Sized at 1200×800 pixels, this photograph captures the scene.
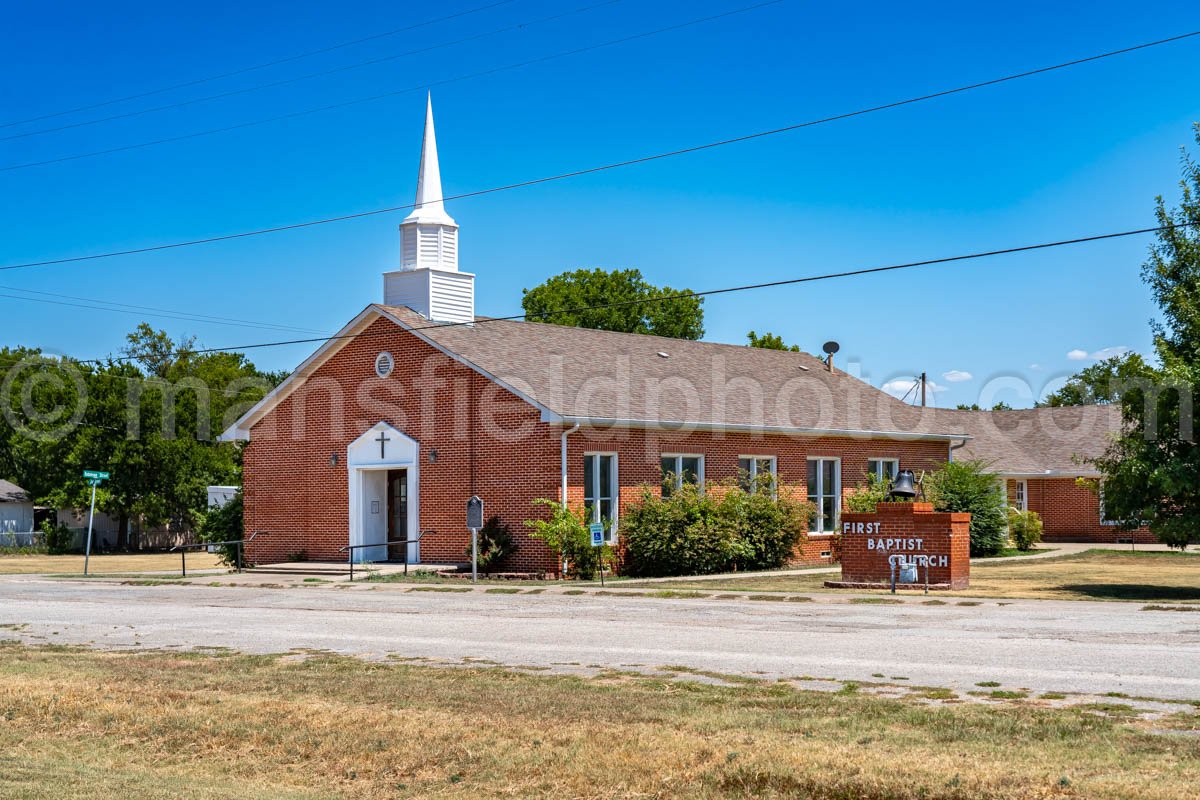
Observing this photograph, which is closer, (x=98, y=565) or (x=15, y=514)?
(x=98, y=565)

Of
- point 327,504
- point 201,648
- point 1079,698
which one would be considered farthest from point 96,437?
point 1079,698

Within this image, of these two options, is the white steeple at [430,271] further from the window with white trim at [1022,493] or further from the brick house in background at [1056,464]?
the window with white trim at [1022,493]

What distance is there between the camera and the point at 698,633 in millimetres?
16484

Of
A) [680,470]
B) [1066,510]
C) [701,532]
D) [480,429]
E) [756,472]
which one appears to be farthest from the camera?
[1066,510]

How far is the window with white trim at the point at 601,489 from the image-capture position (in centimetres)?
2952

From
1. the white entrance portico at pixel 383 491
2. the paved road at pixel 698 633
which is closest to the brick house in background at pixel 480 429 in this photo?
the white entrance portico at pixel 383 491

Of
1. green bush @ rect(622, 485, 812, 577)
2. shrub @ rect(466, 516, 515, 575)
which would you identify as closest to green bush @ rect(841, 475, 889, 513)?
green bush @ rect(622, 485, 812, 577)

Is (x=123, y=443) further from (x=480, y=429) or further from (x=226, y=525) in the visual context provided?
(x=480, y=429)

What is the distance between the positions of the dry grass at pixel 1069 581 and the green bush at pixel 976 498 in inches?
72.1

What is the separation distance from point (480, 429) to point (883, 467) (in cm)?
1287

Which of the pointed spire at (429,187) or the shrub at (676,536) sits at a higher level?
the pointed spire at (429,187)

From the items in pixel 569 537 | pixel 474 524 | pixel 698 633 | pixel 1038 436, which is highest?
pixel 1038 436

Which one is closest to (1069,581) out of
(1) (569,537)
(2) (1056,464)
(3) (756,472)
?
(3) (756,472)

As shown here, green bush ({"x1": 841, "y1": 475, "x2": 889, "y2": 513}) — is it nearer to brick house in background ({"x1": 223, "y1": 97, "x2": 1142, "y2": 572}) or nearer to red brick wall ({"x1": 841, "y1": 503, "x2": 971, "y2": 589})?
brick house in background ({"x1": 223, "y1": 97, "x2": 1142, "y2": 572})
